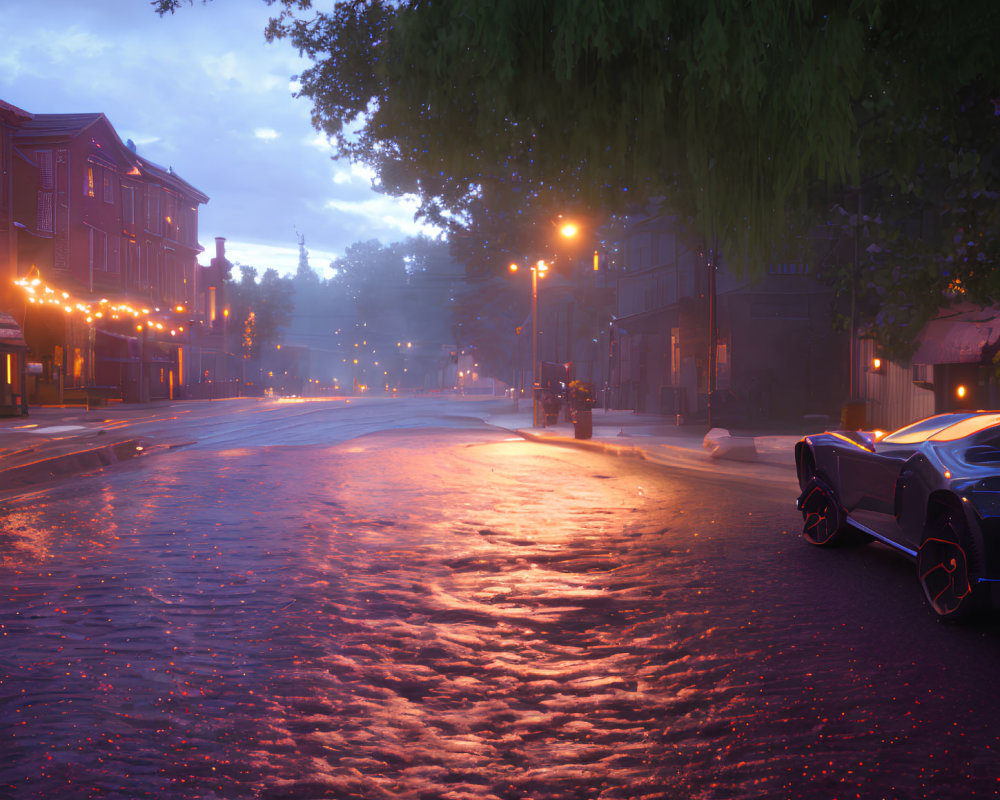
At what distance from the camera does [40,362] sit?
1652 inches

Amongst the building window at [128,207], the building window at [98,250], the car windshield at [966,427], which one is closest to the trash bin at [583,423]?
the car windshield at [966,427]

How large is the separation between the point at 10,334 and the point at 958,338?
31163mm

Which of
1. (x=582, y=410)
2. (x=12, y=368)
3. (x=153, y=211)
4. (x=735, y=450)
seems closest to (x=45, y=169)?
(x=153, y=211)

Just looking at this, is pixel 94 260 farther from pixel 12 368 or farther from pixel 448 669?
pixel 448 669

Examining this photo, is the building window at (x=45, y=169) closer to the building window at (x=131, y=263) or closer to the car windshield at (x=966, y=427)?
the building window at (x=131, y=263)

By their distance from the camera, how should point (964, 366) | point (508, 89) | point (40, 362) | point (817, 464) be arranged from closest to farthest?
point (508, 89) < point (817, 464) < point (964, 366) < point (40, 362)

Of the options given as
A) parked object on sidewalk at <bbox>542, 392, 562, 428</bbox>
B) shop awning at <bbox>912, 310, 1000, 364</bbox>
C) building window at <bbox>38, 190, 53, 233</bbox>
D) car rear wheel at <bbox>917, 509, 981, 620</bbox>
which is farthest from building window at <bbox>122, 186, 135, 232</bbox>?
car rear wheel at <bbox>917, 509, 981, 620</bbox>

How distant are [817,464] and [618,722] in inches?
203

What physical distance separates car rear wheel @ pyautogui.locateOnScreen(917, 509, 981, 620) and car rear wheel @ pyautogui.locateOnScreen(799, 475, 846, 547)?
1889mm

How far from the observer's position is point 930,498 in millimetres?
6207

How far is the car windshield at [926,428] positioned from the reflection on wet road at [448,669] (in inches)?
51.2

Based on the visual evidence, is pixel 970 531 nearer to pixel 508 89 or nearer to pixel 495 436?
pixel 508 89

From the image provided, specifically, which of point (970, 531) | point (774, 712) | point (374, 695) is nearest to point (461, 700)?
point (374, 695)

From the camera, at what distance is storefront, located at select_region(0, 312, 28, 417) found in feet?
108
